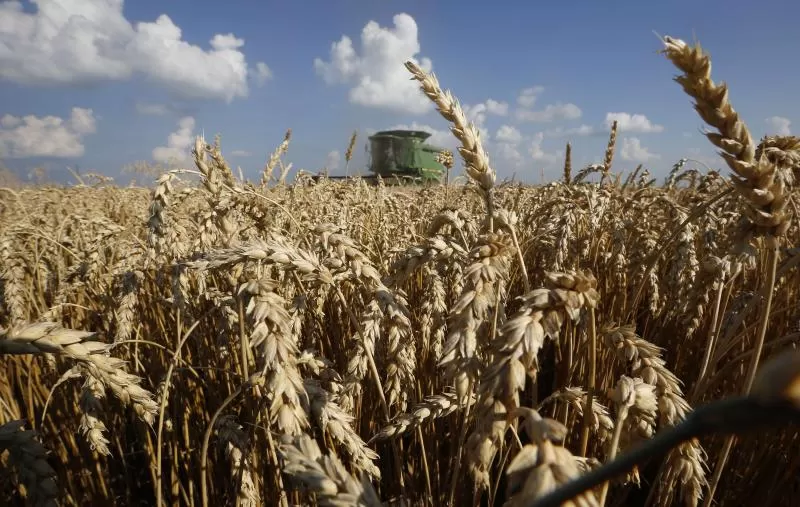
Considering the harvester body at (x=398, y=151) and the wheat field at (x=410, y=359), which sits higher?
the harvester body at (x=398, y=151)

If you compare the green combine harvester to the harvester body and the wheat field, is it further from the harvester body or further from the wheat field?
the wheat field

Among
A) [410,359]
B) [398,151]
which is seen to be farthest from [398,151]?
[410,359]

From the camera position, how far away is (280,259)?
1131mm

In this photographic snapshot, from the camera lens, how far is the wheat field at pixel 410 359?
33.3 inches

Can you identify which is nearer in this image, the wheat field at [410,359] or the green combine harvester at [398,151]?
the wheat field at [410,359]

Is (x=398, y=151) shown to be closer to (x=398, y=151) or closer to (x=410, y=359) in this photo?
(x=398, y=151)

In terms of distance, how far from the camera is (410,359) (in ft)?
5.16

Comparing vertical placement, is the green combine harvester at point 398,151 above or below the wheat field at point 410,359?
above

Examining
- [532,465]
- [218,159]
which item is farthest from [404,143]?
[532,465]

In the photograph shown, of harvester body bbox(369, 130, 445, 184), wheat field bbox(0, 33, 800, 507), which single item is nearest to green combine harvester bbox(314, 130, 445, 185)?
harvester body bbox(369, 130, 445, 184)

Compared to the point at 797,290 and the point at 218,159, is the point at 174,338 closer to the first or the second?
the point at 218,159

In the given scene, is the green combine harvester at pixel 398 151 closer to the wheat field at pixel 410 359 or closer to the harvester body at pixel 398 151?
the harvester body at pixel 398 151

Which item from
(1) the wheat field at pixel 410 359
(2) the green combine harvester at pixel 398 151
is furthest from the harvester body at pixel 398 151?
(1) the wheat field at pixel 410 359

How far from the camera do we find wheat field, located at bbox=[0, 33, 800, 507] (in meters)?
0.84
